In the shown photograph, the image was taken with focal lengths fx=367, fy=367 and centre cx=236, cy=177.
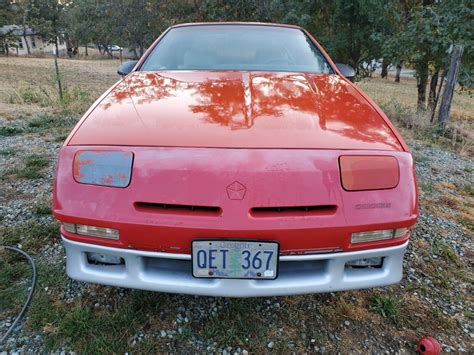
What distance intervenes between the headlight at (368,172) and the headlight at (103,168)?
→ 81 centimetres

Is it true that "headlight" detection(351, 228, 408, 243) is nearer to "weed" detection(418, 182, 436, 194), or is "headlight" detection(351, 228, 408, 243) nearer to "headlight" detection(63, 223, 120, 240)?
"headlight" detection(63, 223, 120, 240)

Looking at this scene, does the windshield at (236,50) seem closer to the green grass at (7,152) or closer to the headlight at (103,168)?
the headlight at (103,168)

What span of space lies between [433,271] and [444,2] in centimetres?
547

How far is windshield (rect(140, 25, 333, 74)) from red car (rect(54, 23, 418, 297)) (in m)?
0.97

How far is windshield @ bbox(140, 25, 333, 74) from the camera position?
2461mm


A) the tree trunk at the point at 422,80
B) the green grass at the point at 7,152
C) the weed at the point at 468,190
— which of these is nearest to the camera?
the weed at the point at 468,190

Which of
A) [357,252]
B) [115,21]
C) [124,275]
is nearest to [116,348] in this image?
[124,275]

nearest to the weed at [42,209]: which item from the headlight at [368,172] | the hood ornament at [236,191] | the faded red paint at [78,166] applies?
the faded red paint at [78,166]

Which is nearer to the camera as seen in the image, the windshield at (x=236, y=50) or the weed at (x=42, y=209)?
the windshield at (x=236, y=50)

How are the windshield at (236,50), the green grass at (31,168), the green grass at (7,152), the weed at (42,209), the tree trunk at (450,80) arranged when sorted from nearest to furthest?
the windshield at (236,50) → the weed at (42,209) → the green grass at (31,168) → the green grass at (7,152) → the tree trunk at (450,80)

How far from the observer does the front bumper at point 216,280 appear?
139 cm

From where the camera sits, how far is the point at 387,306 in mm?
1834

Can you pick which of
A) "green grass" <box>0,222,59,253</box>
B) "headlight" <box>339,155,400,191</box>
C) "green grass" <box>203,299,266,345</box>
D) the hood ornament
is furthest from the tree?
"headlight" <box>339,155,400,191</box>

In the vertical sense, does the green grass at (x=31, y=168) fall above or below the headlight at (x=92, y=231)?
below
